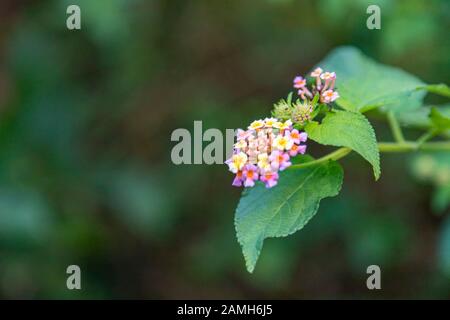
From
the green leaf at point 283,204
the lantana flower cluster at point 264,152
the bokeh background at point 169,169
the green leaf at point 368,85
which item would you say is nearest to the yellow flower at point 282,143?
the lantana flower cluster at point 264,152

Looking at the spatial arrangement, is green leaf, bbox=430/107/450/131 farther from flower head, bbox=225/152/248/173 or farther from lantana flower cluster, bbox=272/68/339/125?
flower head, bbox=225/152/248/173

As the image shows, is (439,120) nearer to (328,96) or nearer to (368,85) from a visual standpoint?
(368,85)

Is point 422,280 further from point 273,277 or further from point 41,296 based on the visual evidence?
point 41,296

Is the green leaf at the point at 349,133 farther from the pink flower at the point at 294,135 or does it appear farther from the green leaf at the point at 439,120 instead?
the green leaf at the point at 439,120

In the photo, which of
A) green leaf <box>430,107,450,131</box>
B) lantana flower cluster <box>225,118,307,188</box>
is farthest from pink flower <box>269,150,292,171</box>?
green leaf <box>430,107,450,131</box>

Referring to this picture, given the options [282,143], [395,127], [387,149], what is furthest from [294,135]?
[395,127]
